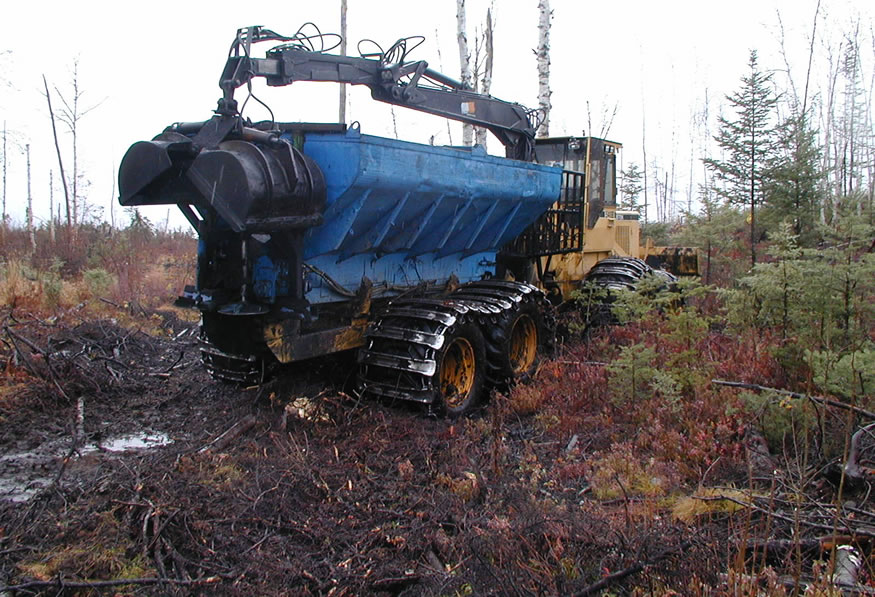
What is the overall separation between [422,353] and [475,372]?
3.40 feet

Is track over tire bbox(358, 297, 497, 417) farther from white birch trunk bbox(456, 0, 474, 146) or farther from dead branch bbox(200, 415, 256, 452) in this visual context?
white birch trunk bbox(456, 0, 474, 146)

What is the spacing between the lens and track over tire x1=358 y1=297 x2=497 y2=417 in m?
5.72

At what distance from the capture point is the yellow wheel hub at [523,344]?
25.3 ft

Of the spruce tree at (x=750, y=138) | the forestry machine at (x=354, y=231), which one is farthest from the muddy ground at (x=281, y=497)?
the spruce tree at (x=750, y=138)

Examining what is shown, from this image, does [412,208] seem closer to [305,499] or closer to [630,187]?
[305,499]

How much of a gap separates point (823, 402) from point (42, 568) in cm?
457

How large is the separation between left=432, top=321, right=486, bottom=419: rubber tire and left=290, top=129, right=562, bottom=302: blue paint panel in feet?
3.08

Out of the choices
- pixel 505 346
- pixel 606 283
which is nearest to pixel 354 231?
pixel 505 346

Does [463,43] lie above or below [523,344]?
above

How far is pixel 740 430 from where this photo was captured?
486cm

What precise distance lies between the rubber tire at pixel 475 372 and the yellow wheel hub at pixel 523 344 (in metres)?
1.01

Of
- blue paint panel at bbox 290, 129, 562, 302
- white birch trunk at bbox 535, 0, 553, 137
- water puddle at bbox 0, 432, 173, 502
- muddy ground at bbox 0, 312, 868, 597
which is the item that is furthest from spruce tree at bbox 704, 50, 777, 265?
water puddle at bbox 0, 432, 173, 502

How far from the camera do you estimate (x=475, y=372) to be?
663 cm

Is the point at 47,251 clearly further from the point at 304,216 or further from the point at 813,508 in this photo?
the point at 813,508
